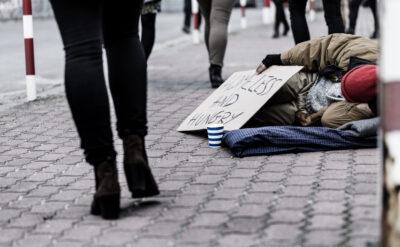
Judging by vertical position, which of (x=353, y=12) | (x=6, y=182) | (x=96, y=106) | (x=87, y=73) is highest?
(x=87, y=73)

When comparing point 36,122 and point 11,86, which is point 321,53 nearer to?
point 36,122

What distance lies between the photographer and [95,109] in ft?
11.8

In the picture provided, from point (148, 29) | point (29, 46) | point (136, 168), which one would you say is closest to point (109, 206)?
point (136, 168)

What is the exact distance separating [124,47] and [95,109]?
38 cm

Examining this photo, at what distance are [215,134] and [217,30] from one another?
2620mm

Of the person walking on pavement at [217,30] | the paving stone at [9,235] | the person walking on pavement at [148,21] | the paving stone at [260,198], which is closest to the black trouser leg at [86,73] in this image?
the paving stone at [9,235]

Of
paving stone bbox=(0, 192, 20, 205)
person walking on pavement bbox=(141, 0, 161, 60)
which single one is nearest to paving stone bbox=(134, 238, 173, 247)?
paving stone bbox=(0, 192, 20, 205)

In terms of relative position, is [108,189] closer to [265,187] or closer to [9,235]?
[9,235]

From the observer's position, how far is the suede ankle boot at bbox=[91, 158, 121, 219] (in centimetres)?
359

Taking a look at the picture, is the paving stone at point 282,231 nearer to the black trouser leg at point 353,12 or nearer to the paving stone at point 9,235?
the paving stone at point 9,235

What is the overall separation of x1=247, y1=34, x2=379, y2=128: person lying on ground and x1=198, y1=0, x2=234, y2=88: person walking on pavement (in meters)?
1.90

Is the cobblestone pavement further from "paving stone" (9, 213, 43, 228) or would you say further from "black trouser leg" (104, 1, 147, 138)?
"black trouser leg" (104, 1, 147, 138)

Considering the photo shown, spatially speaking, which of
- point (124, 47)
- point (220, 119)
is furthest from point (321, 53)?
point (124, 47)

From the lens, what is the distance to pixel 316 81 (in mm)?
5660
